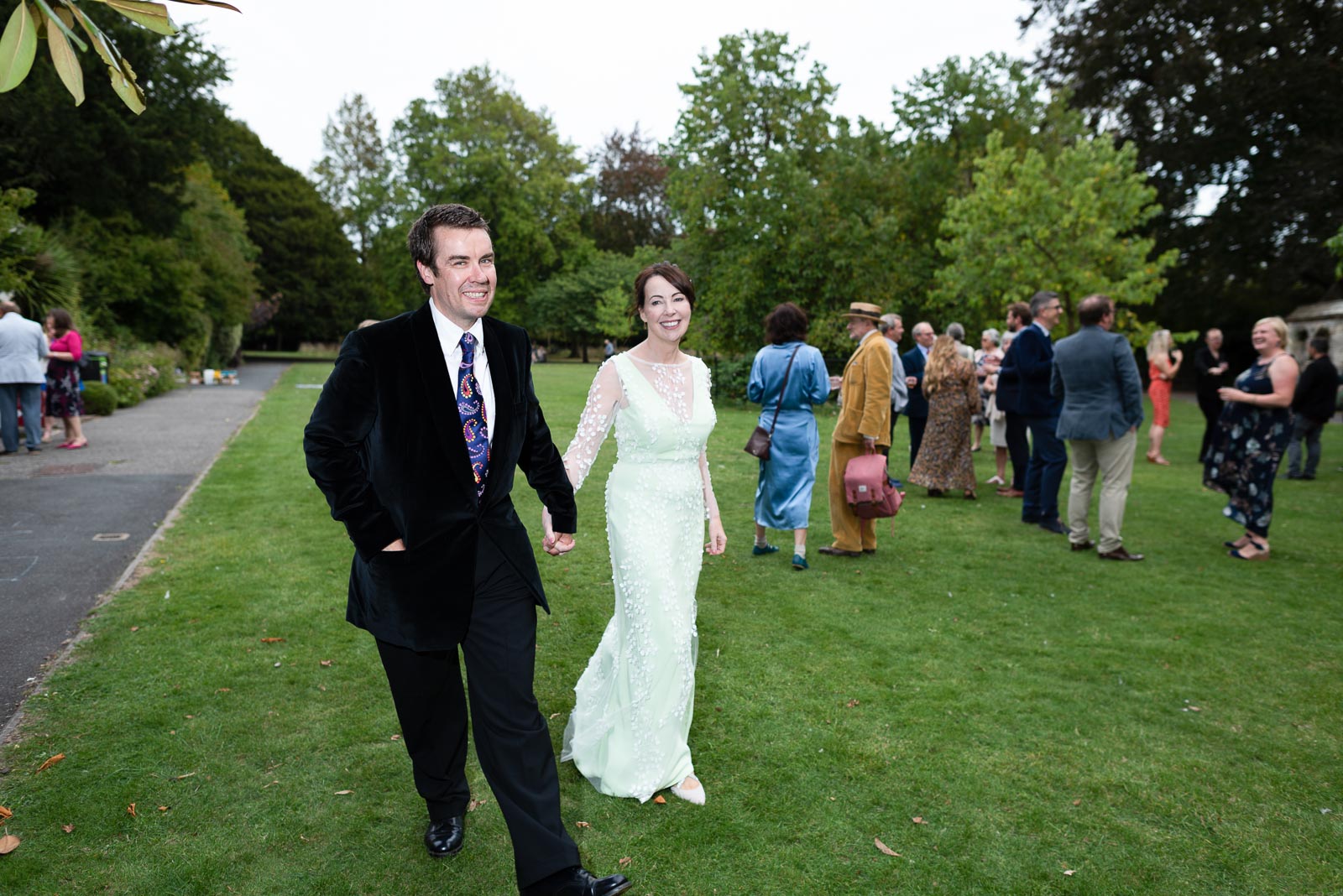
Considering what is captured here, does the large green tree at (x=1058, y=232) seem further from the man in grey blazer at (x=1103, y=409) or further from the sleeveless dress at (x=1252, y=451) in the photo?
the man in grey blazer at (x=1103, y=409)

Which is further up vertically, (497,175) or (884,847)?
(497,175)

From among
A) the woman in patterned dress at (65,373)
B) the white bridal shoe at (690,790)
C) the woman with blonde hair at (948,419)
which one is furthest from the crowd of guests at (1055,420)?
the woman in patterned dress at (65,373)

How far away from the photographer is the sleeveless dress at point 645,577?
3686mm

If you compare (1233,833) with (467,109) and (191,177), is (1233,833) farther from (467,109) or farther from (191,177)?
(467,109)

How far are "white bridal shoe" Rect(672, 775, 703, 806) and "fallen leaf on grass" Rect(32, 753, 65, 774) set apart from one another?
9.01ft

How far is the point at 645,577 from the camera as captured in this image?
12.3 ft

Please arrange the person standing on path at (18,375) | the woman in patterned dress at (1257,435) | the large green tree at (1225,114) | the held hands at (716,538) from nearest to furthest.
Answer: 1. the held hands at (716,538)
2. the woman in patterned dress at (1257,435)
3. the person standing on path at (18,375)
4. the large green tree at (1225,114)

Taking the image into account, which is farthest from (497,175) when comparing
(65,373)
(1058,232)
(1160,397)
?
(1160,397)

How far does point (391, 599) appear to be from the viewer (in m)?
2.80

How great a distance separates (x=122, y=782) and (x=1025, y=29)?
34.9 m

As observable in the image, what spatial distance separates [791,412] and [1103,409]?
9.38ft

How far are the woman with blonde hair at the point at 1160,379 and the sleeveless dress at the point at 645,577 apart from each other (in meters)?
11.4

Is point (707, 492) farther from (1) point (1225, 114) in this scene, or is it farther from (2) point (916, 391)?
(1) point (1225, 114)

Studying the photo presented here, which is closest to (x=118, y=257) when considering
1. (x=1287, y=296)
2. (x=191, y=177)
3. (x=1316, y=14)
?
(x=191, y=177)
